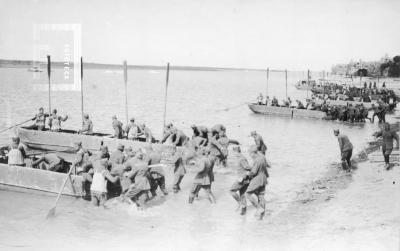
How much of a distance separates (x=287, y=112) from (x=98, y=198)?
2382cm

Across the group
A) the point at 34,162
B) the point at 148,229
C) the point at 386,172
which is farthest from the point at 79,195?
the point at 386,172

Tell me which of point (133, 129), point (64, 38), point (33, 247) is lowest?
point (33, 247)

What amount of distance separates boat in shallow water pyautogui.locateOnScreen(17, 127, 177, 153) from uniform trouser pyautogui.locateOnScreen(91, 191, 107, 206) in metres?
4.86

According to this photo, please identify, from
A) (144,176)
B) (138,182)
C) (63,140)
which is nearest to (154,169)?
(144,176)

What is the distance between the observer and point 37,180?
1063 centimetres

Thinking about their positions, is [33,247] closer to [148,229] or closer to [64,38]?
[148,229]

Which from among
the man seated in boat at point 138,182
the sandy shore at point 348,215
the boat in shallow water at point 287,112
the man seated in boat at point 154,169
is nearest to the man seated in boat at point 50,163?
the man seated in boat at point 138,182

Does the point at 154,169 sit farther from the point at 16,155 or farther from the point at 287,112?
the point at 287,112

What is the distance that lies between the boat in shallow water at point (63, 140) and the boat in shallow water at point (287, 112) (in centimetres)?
1814

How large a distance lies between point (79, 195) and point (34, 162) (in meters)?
1.69

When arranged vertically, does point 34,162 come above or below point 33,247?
above

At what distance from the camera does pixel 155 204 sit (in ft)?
33.3

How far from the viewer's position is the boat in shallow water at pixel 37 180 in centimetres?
1025

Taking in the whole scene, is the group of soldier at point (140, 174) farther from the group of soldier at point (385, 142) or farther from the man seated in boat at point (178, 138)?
the group of soldier at point (385, 142)
